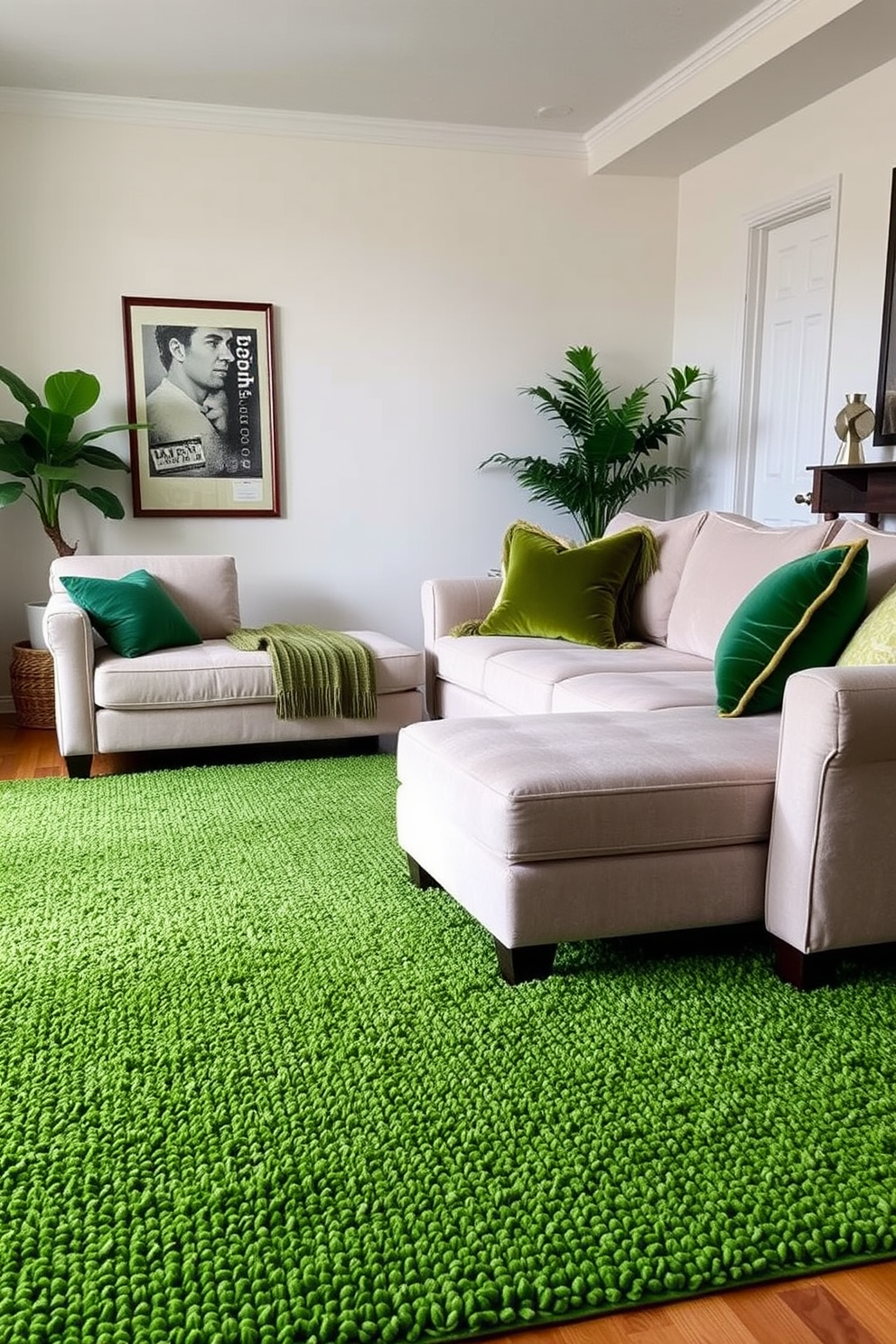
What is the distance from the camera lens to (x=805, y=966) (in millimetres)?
2098

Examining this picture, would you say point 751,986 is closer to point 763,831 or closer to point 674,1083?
point 763,831

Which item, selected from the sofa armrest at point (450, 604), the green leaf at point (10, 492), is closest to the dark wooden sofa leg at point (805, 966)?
the sofa armrest at point (450, 604)

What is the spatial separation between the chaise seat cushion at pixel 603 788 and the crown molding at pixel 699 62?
2.62 meters

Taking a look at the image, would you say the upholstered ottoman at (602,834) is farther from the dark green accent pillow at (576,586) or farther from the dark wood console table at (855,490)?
the dark wood console table at (855,490)

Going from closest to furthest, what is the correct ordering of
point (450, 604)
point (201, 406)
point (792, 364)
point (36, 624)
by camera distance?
point (450, 604)
point (36, 624)
point (792, 364)
point (201, 406)

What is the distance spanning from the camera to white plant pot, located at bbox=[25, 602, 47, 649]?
15.1 ft

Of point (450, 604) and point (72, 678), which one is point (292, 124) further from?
point (72, 678)

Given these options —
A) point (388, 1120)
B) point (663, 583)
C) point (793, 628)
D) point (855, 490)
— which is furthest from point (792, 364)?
point (388, 1120)

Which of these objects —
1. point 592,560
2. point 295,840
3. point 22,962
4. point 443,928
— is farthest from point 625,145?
point 22,962

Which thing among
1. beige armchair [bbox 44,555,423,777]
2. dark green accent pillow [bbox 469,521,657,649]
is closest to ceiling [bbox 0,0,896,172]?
dark green accent pillow [bbox 469,521,657,649]

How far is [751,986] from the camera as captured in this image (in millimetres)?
2123

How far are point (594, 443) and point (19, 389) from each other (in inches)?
99.5

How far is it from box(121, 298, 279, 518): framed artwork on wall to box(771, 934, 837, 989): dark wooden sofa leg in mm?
3687

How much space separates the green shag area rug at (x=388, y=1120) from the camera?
1.31 meters
